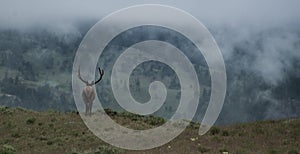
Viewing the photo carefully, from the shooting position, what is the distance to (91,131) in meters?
27.5

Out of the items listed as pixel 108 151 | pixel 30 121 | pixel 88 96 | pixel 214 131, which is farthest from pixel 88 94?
pixel 108 151

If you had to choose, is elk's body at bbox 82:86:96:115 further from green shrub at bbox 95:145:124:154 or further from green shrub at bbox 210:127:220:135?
green shrub at bbox 95:145:124:154

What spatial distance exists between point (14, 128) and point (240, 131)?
14.8 meters

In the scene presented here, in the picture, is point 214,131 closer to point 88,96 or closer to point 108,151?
point 108,151

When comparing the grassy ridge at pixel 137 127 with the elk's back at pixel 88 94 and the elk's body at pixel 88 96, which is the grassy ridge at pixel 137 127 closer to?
the elk's body at pixel 88 96

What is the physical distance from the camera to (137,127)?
29.1 m

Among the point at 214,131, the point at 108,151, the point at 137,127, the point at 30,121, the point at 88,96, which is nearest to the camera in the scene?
the point at 108,151

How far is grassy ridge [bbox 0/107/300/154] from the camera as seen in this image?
21.7 metres

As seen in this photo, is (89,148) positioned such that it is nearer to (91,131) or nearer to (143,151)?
(143,151)

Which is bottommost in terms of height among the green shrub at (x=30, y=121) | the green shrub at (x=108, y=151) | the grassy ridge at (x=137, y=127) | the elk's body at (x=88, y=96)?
the green shrub at (x=108, y=151)

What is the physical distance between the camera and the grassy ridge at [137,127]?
21734 millimetres

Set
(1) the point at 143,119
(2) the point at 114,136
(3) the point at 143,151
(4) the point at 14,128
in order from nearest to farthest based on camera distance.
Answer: (3) the point at 143,151
(2) the point at 114,136
(4) the point at 14,128
(1) the point at 143,119

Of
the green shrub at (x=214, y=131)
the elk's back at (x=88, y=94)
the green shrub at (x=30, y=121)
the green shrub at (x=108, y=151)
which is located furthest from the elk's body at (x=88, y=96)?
the green shrub at (x=108, y=151)

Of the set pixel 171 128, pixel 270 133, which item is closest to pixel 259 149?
pixel 270 133
